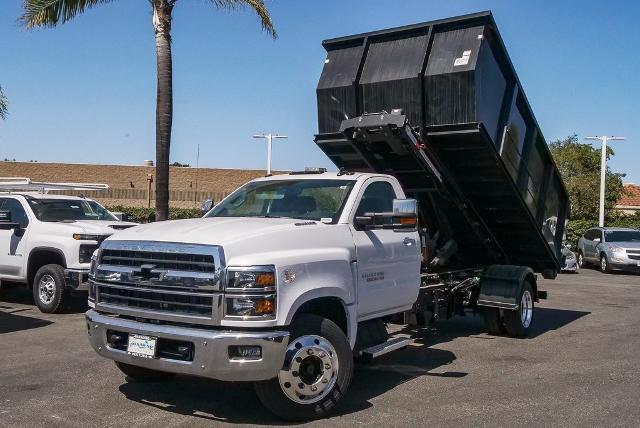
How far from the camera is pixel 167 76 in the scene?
15562mm

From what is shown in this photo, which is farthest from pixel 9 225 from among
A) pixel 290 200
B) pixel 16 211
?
pixel 290 200

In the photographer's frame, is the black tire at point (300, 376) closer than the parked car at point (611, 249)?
Yes

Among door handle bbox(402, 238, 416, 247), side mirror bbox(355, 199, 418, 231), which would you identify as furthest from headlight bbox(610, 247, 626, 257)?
side mirror bbox(355, 199, 418, 231)

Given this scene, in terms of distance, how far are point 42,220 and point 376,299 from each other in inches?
287

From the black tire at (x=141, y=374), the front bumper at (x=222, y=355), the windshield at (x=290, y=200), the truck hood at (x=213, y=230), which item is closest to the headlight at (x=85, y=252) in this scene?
the windshield at (x=290, y=200)

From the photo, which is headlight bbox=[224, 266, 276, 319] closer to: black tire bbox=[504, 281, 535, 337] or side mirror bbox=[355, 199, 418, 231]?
side mirror bbox=[355, 199, 418, 231]

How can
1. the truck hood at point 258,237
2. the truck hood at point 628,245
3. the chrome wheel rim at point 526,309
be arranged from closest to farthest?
the truck hood at point 258,237 → the chrome wheel rim at point 526,309 → the truck hood at point 628,245

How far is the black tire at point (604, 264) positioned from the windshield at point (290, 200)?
18550 mm

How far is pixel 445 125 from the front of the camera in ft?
28.8

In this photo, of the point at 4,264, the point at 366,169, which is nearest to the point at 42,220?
the point at 4,264

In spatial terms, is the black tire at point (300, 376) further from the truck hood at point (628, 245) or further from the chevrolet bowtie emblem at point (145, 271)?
the truck hood at point (628, 245)

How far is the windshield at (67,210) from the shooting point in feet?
40.6

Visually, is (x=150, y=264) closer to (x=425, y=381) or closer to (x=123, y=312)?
(x=123, y=312)

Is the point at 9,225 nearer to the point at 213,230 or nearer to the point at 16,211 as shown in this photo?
the point at 16,211
